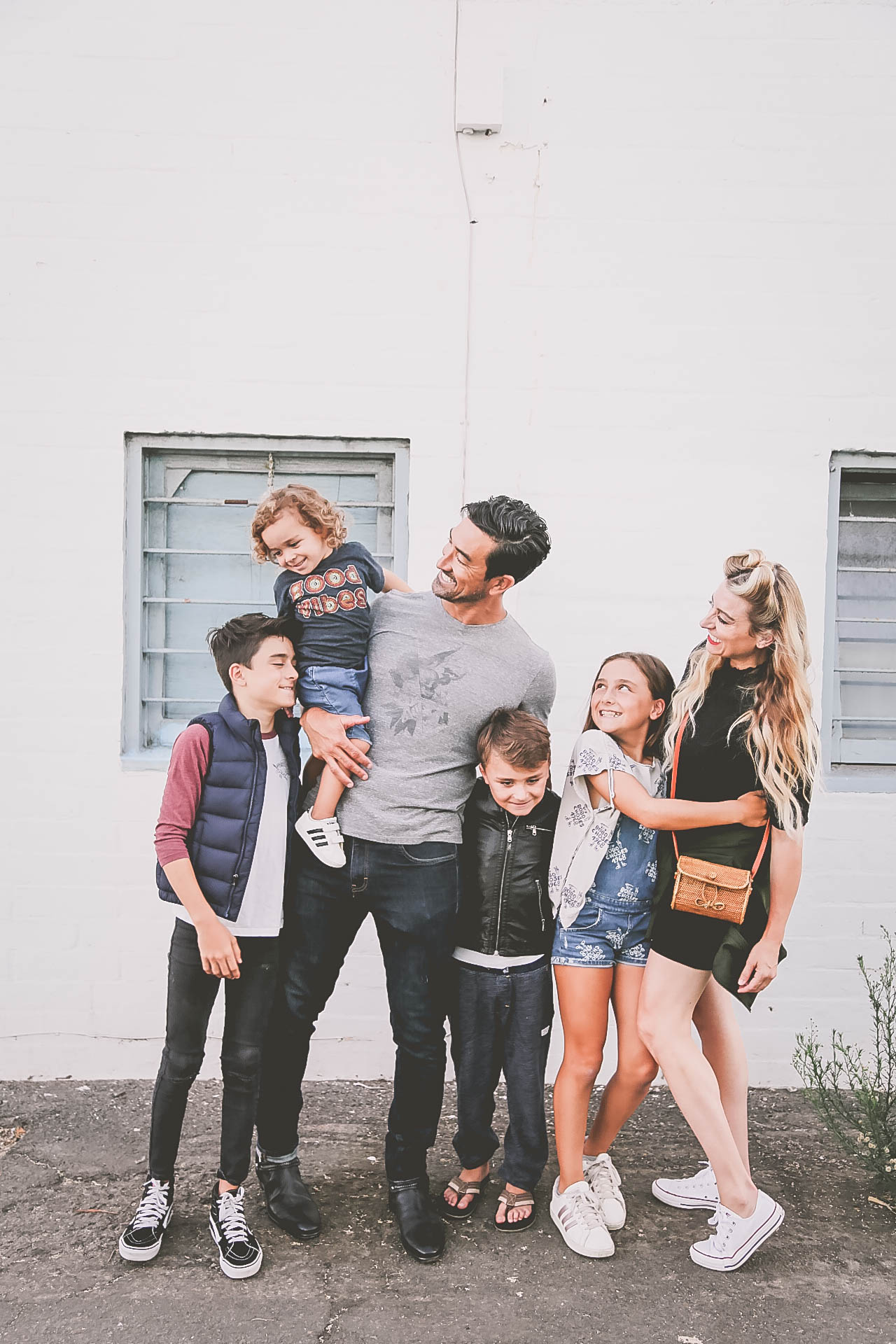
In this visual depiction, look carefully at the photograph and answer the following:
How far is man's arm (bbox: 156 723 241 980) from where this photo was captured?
101 inches

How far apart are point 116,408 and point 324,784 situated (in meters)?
1.89

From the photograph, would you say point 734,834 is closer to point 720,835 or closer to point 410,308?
point 720,835

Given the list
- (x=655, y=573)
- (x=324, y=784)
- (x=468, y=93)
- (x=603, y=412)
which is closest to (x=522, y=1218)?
(x=324, y=784)

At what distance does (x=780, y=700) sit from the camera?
2596mm

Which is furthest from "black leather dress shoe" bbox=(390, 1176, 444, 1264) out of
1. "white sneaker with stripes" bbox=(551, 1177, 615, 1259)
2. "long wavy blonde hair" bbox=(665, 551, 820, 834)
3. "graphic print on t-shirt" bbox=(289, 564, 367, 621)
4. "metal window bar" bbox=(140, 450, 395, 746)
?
"metal window bar" bbox=(140, 450, 395, 746)

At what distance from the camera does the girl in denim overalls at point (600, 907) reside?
276cm

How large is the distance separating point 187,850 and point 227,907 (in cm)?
19

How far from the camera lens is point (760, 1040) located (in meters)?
3.92

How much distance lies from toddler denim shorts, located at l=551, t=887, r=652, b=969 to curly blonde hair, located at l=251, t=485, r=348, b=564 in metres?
1.26

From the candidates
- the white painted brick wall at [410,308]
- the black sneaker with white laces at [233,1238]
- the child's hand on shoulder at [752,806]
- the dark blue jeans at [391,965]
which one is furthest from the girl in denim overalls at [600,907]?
the white painted brick wall at [410,308]

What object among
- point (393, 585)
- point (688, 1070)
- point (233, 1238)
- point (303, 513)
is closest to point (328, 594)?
point (303, 513)

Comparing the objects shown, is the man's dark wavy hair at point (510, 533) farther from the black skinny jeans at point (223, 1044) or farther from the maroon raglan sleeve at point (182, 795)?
the black skinny jeans at point (223, 1044)

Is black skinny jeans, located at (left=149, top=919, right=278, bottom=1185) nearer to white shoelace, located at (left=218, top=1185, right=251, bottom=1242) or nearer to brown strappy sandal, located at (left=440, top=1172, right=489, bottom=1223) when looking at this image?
white shoelace, located at (left=218, top=1185, right=251, bottom=1242)

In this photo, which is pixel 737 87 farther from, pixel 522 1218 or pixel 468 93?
pixel 522 1218
